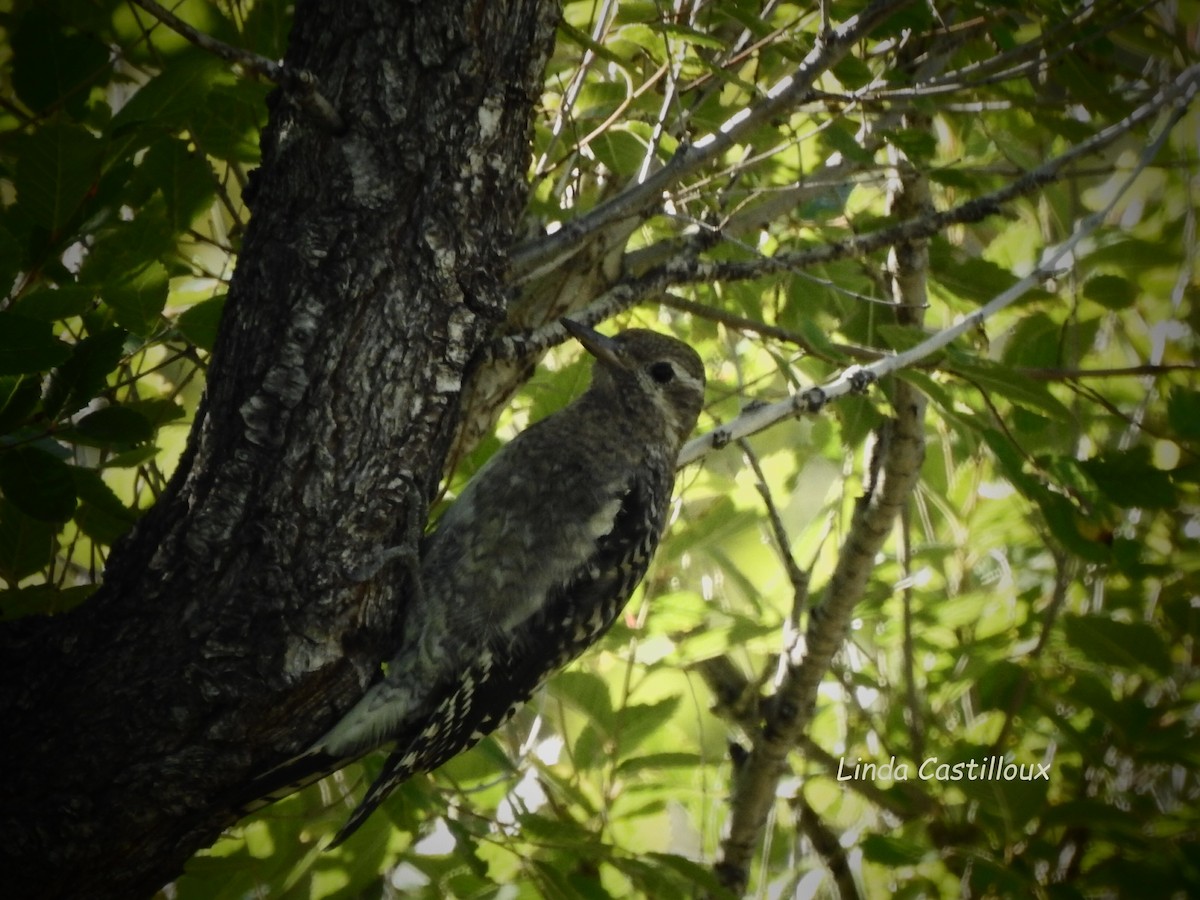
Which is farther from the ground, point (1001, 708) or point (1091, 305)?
point (1091, 305)

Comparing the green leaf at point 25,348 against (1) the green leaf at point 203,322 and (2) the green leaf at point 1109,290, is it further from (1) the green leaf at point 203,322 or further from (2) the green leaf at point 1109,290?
(2) the green leaf at point 1109,290

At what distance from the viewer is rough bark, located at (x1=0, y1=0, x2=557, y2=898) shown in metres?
1.77

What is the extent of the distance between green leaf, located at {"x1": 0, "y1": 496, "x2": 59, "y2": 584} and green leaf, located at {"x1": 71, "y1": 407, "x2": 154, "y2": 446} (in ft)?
0.95

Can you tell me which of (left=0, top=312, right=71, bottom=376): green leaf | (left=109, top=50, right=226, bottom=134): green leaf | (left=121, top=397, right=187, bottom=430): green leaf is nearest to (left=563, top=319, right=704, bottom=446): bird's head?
(left=121, top=397, right=187, bottom=430): green leaf

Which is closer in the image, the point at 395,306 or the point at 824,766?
the point at 395,306

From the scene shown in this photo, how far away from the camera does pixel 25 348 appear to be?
149cm

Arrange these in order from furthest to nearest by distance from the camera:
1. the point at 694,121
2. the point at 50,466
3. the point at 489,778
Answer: the point at 489,778, the point at 694,121, the point at 50,466

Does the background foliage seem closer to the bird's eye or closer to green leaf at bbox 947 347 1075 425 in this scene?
green leaf at bbox 947 347 1075 425

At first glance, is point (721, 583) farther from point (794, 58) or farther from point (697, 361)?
point (794, 58)

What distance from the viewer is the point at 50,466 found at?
5.72 ft

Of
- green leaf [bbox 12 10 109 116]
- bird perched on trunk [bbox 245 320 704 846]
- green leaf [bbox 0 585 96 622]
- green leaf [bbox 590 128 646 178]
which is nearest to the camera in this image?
green leaf [bbox 12 10 109 116]

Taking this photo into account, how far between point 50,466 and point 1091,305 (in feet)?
9.33

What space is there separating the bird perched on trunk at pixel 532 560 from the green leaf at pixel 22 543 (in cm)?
67

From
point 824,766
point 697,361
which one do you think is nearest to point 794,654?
point 824,766
